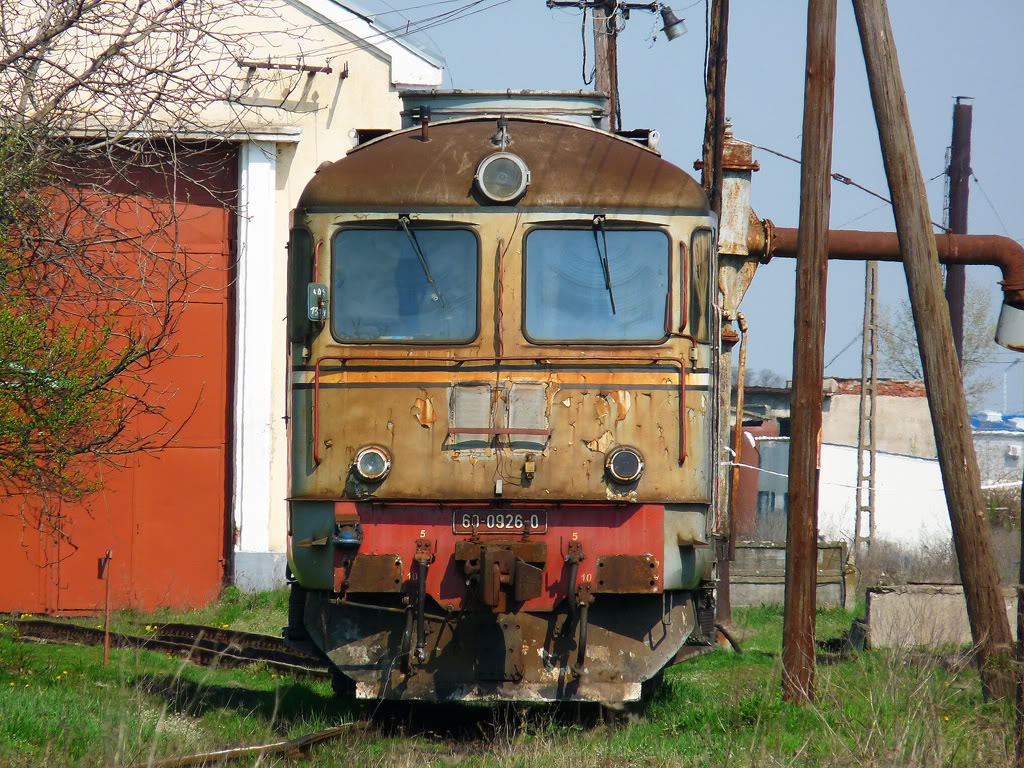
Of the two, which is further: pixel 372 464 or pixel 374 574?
pixel 372 464

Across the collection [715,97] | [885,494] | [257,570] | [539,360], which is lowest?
[885,494]

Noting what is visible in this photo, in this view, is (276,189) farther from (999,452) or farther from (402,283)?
(999,452)

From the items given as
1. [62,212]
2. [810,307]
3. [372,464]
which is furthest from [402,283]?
[62,212]

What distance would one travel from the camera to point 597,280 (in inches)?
297

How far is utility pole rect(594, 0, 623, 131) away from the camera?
17859mm

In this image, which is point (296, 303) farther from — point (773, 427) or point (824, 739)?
point (773, 427)

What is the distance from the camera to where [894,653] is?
23.0ft

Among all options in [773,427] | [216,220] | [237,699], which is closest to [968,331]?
[773,427]

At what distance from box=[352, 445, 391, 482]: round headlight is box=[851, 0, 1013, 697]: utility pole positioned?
3474mm

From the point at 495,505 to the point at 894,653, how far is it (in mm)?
2381

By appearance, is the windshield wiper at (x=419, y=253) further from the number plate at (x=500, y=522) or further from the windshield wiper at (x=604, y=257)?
the number plate at (x=500, y=522)

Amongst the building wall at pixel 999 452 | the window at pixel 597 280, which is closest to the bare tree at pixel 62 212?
the window at pixel 597 280

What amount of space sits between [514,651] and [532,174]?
284 cm

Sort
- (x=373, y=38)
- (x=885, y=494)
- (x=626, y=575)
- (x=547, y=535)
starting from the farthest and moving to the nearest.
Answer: (x=885, y=494) < (x=373, y=38) < (x=547, y=535) < (x=626, y=575)
